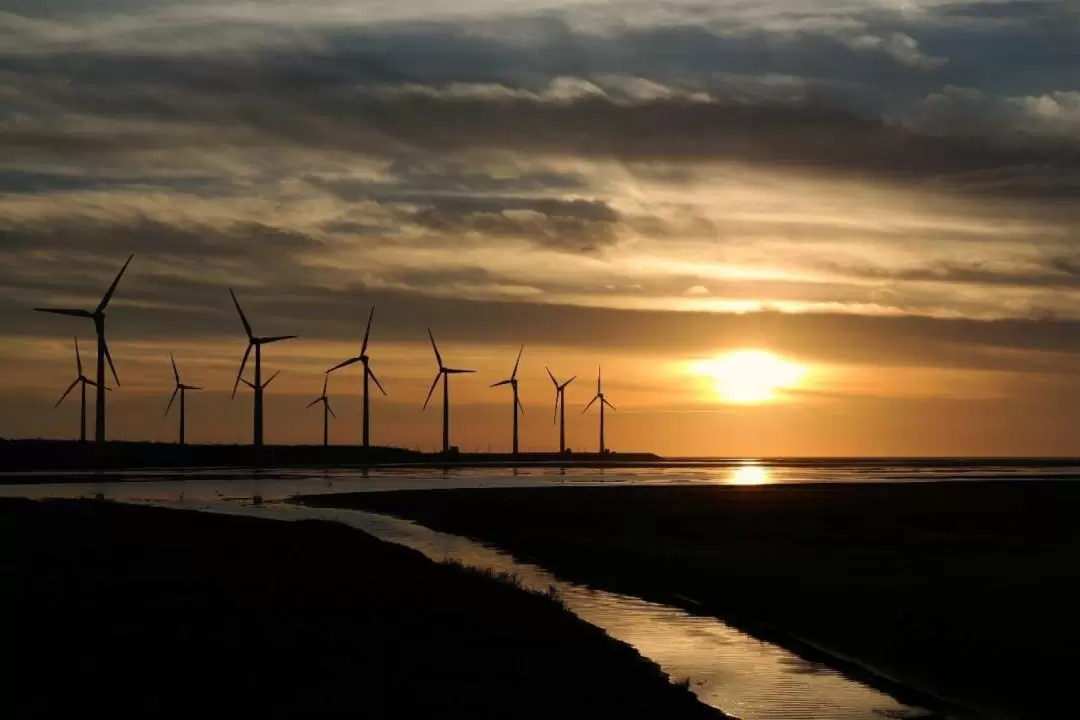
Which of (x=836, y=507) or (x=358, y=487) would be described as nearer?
(x=836, y=507)

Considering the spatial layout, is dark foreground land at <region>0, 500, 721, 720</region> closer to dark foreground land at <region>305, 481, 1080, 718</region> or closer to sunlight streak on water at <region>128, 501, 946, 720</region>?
sunlight streak on water at <region>128, 501, 946, 720</region>

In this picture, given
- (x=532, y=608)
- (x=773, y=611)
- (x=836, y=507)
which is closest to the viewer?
(x=532, y=608)

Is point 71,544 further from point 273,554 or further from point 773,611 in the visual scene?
point 773,611

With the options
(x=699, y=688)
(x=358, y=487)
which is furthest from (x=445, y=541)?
(x=358, y=487)

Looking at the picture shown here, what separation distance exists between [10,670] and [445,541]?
137 ft

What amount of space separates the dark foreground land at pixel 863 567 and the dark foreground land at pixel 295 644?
6.15 m

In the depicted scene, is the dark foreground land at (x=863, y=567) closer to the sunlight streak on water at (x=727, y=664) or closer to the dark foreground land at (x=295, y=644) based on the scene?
the sunlight streak on water at (x=727, y=664)

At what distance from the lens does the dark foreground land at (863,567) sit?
28.6 meters

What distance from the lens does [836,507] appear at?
8631 cm

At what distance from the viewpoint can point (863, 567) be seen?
46625 millimetres

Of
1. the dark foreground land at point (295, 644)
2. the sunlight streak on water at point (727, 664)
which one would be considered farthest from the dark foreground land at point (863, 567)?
the dark foreground land at point (295, 644)

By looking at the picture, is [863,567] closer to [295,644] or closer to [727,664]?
[727,664]

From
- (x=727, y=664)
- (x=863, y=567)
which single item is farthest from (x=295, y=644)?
(x=863, y=567)

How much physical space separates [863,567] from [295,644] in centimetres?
2599
